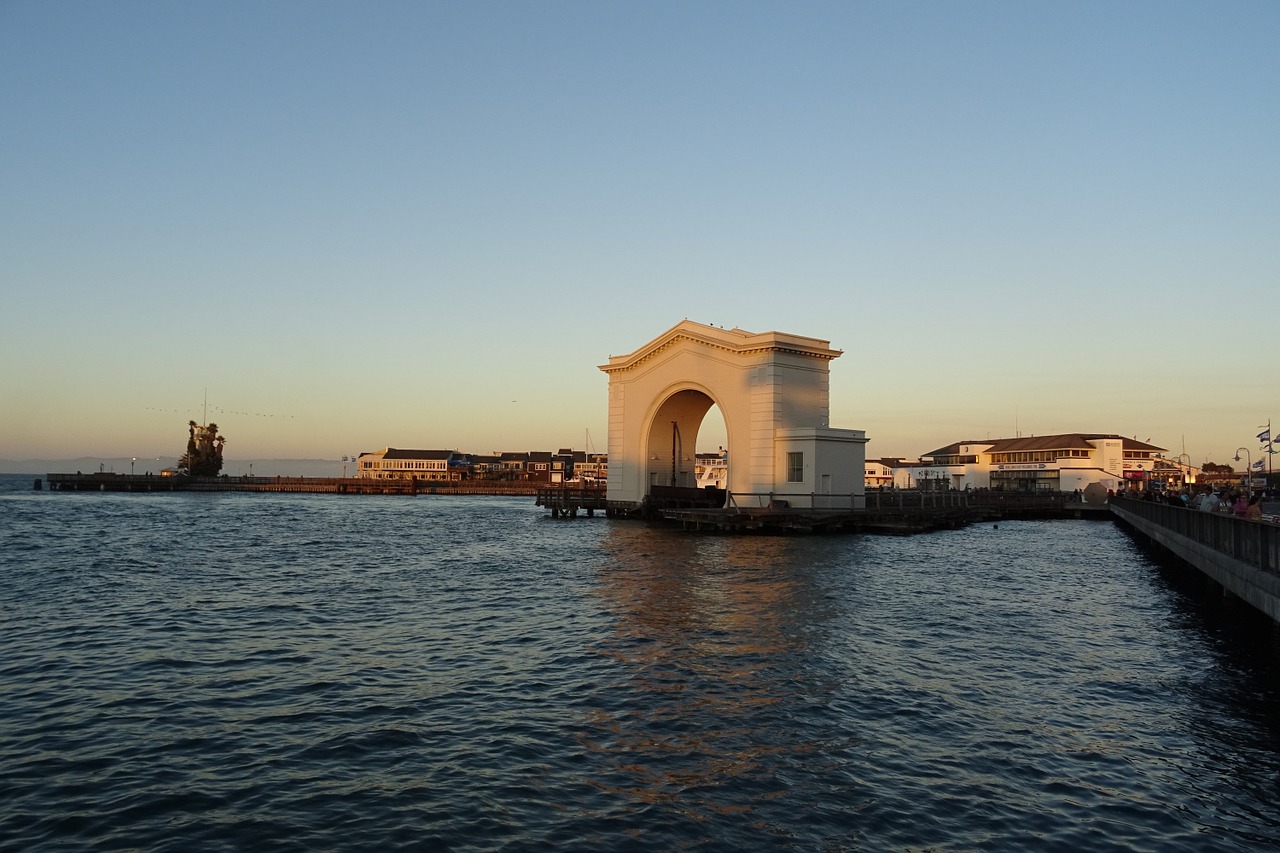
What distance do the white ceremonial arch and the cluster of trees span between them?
113569mm

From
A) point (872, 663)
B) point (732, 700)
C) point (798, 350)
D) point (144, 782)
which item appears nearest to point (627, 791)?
point (732, 700)

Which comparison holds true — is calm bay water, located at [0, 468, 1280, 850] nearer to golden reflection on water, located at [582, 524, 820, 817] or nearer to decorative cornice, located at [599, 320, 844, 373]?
golden reflection on water, located at [582, 524, 820, 817]

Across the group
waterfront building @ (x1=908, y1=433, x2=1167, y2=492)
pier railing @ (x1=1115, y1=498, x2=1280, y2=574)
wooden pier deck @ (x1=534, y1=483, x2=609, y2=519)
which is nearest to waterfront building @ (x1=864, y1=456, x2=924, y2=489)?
waterfront building @ (x1=908, y1=433, x2=1167, y2=492)

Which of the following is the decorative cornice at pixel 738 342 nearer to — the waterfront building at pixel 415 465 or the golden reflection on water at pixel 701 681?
the golden reflection on water at pixel 701 681

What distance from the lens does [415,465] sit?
183 m

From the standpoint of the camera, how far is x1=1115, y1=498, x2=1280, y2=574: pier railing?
49.7ft

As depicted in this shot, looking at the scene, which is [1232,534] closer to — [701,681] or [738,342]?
[701,681]

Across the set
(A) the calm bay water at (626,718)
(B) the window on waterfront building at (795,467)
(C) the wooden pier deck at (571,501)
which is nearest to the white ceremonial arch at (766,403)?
(B) the window on waterfront building at (795,467)

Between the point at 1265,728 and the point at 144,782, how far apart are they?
14.2 metres

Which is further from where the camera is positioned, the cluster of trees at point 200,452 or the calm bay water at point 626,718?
the cluster of trees at point 200,452

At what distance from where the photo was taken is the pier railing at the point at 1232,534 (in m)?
15.1

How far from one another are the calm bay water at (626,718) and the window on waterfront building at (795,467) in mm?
24354

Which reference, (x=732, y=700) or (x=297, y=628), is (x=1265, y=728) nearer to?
(x=732, y=700)

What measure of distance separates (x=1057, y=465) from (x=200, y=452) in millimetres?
129942
